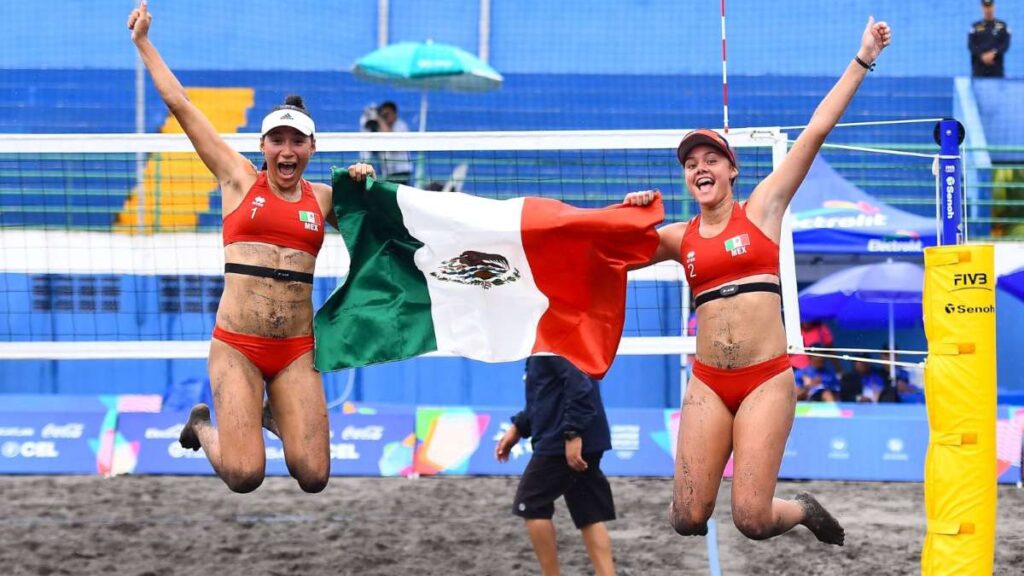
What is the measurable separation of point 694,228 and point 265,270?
2.33m

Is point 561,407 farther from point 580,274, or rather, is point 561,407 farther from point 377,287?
point 377,287

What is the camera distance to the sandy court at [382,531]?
29.6 feet

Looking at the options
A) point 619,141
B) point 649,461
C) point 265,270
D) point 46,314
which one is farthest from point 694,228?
point 46,314

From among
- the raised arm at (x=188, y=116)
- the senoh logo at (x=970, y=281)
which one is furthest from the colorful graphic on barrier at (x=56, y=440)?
the senoh logo at (x=970, y=281)

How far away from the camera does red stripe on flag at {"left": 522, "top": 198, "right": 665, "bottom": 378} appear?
712 centimetres

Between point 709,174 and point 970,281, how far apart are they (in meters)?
1.67

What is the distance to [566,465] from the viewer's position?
8266mm

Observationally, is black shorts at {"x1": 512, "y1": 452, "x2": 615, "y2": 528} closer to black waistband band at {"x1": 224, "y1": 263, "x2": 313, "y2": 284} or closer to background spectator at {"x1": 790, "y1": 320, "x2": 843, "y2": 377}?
black waistband band at {"x1": 224, "y1": 263, "x2": 313, "y2": 284}

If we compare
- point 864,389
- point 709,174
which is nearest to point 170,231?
point 864,389

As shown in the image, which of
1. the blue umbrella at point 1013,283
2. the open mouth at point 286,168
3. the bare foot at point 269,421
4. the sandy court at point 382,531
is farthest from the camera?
the blue umbrella at point 1013,283

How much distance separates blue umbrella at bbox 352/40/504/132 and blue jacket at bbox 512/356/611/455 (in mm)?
8103

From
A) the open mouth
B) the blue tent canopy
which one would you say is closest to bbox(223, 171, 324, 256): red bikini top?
the open mouth

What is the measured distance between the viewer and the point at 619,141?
808cm

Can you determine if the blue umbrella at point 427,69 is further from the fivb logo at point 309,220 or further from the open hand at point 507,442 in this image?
the fivb logo at point 309,220
